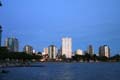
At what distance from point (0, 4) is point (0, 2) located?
3.28 ft

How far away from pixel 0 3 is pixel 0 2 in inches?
23.1

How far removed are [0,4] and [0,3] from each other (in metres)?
0.42

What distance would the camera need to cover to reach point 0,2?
92812 mm

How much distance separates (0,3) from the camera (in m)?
92.3

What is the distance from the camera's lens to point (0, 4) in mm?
92000
